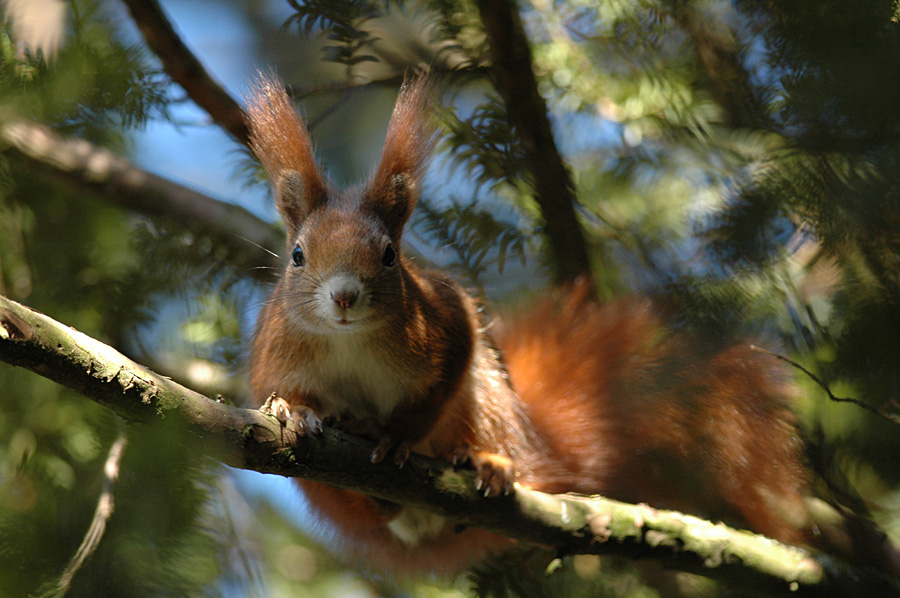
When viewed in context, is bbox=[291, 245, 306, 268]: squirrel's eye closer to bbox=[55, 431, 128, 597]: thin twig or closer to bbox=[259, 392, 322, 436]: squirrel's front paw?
bbox=[259, 392, 322, 436]: squirrel's front paw

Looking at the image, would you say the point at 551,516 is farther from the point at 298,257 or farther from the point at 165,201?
the point at 165,201

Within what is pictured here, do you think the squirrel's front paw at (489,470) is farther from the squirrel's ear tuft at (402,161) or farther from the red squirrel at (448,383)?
the squirrel's ear tuft at (402,161)

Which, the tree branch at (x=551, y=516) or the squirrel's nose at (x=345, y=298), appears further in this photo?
the squirrel's nose at (x=345, y=298)

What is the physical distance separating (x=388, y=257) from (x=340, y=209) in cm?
22

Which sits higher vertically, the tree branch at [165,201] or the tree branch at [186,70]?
the tree branch at [186,70]

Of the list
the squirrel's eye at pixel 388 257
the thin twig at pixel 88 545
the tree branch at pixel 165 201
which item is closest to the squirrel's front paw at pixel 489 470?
the squirrel's eye at pixel 388 257

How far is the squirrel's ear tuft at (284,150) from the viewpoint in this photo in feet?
6.20

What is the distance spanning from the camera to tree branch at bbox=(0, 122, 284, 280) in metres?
2.57

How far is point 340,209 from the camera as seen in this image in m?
2.01

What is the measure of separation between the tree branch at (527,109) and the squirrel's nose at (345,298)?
0.67 metres

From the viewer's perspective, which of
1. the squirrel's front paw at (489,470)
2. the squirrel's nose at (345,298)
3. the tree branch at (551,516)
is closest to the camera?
the tree branch at (551,516)

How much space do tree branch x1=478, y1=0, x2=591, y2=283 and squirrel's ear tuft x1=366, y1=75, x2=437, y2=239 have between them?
0.22 meters

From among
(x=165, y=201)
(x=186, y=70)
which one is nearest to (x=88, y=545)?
(x=186, y=70)

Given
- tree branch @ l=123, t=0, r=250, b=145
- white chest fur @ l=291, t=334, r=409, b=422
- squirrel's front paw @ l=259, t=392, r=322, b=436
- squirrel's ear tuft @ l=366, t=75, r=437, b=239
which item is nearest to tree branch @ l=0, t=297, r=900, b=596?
squirrel's front paw @ l=259, t=392, r=322, b=436
